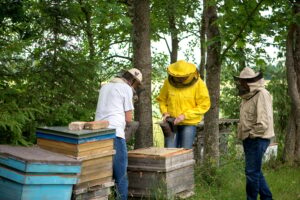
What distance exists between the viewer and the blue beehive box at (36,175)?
4785mm

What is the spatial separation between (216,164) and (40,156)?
3935 mm

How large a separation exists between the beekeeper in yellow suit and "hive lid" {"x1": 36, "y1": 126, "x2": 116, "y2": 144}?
1.81m

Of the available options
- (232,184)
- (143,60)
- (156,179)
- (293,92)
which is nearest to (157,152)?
(156,179)

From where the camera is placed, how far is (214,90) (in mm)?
8781

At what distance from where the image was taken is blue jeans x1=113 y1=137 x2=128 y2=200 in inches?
232

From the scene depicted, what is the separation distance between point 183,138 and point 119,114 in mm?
1705

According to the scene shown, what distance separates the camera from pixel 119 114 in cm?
591

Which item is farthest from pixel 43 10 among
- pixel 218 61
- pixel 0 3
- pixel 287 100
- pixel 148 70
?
pixel 287 100

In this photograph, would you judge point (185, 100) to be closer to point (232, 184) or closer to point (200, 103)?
point (200, 103)

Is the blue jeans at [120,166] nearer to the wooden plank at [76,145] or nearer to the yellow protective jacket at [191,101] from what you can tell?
the wooden plank at [76,145]

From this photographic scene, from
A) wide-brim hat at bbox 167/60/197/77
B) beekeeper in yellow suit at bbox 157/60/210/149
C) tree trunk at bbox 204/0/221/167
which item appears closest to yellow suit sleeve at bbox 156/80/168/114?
beekeeper in yellow suit at bbox 157/60/210/149

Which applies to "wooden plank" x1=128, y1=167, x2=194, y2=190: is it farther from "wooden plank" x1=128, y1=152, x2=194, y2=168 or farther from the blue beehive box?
the blue beehive box

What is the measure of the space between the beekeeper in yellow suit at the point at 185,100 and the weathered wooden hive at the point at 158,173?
68 centimetres

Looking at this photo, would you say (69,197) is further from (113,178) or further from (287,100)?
(287,100)
